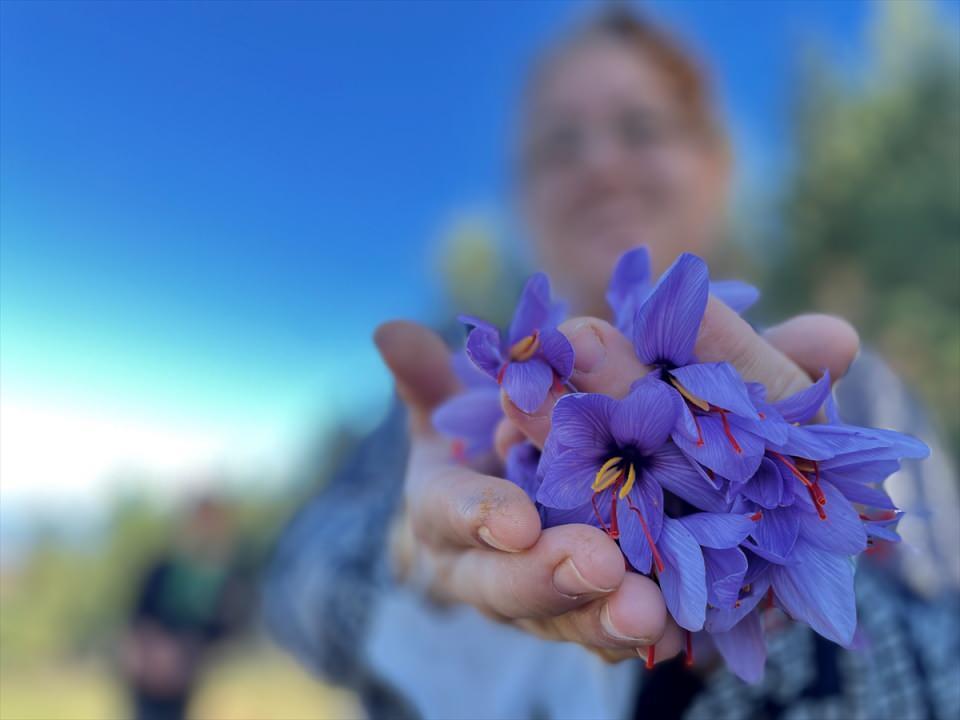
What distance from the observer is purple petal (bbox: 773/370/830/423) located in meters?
0.30

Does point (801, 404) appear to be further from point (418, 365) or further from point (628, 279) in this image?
point (418, 365)

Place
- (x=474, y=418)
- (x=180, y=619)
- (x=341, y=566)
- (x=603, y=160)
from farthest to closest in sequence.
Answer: (x=180, y=619) < (x=603, y=160) < (x=341, y=566) < (x=474, y=418)

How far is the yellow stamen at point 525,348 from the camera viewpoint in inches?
12.0

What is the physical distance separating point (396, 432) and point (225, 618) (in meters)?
1.76

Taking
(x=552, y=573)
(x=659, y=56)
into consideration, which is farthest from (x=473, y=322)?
(x=659, y=56)

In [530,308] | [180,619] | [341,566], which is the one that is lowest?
[180,619]

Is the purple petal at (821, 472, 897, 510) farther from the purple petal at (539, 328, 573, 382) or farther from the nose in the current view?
the nose

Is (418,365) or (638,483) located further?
(418,365)

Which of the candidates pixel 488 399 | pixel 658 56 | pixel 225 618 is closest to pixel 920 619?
pixel 488 399

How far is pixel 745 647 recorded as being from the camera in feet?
1.08

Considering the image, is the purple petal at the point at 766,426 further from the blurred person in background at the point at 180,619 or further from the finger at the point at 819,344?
the blurred person in background at the point at 180,619

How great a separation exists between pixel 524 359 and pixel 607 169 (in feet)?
2.75

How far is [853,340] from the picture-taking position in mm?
356

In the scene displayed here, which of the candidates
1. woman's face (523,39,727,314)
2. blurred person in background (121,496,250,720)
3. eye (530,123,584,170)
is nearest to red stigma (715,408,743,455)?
woman's face (523,39,727,314)
